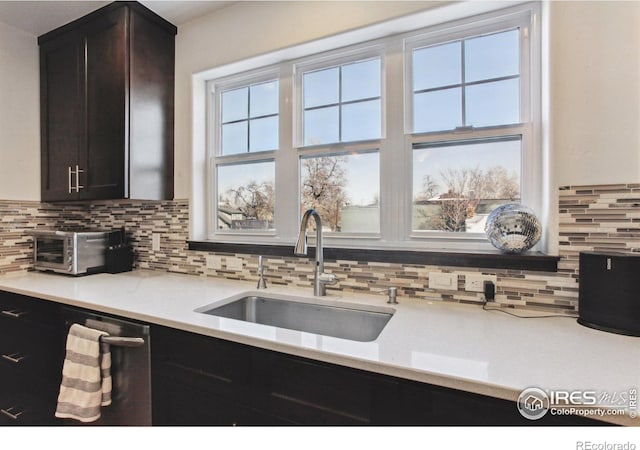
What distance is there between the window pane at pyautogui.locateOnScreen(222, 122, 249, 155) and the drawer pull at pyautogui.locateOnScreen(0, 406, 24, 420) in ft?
5.95

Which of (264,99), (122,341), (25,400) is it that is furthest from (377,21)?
(25,400)

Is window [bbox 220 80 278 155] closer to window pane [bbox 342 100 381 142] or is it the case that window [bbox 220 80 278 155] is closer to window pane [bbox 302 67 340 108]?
window pane [bbox 302 67 340 108]

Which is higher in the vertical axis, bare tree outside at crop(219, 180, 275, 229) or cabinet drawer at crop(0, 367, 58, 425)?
bare tree outside at crop(219, 180, 275, 229)

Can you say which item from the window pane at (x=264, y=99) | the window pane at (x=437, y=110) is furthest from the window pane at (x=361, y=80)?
the window pane at (x=264, y=99)

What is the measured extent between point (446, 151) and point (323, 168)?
2.16 feet

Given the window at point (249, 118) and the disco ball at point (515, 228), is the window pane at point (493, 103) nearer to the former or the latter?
the disco ball at point (515, 228)

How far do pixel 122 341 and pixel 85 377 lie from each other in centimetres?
24

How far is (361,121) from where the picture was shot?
1.70 meters

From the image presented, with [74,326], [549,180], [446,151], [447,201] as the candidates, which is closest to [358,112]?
[446,151]

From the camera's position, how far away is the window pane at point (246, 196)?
1952 mm

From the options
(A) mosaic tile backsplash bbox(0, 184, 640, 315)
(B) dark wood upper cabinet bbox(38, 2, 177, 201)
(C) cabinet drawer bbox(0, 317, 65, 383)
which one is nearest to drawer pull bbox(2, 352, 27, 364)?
(C) cabinet drawer bbox(0, 317, 65, 383)

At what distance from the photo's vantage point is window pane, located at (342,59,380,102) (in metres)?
1.68

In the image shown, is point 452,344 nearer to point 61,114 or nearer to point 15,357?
point 15,357

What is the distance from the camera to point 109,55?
1.85 metres
